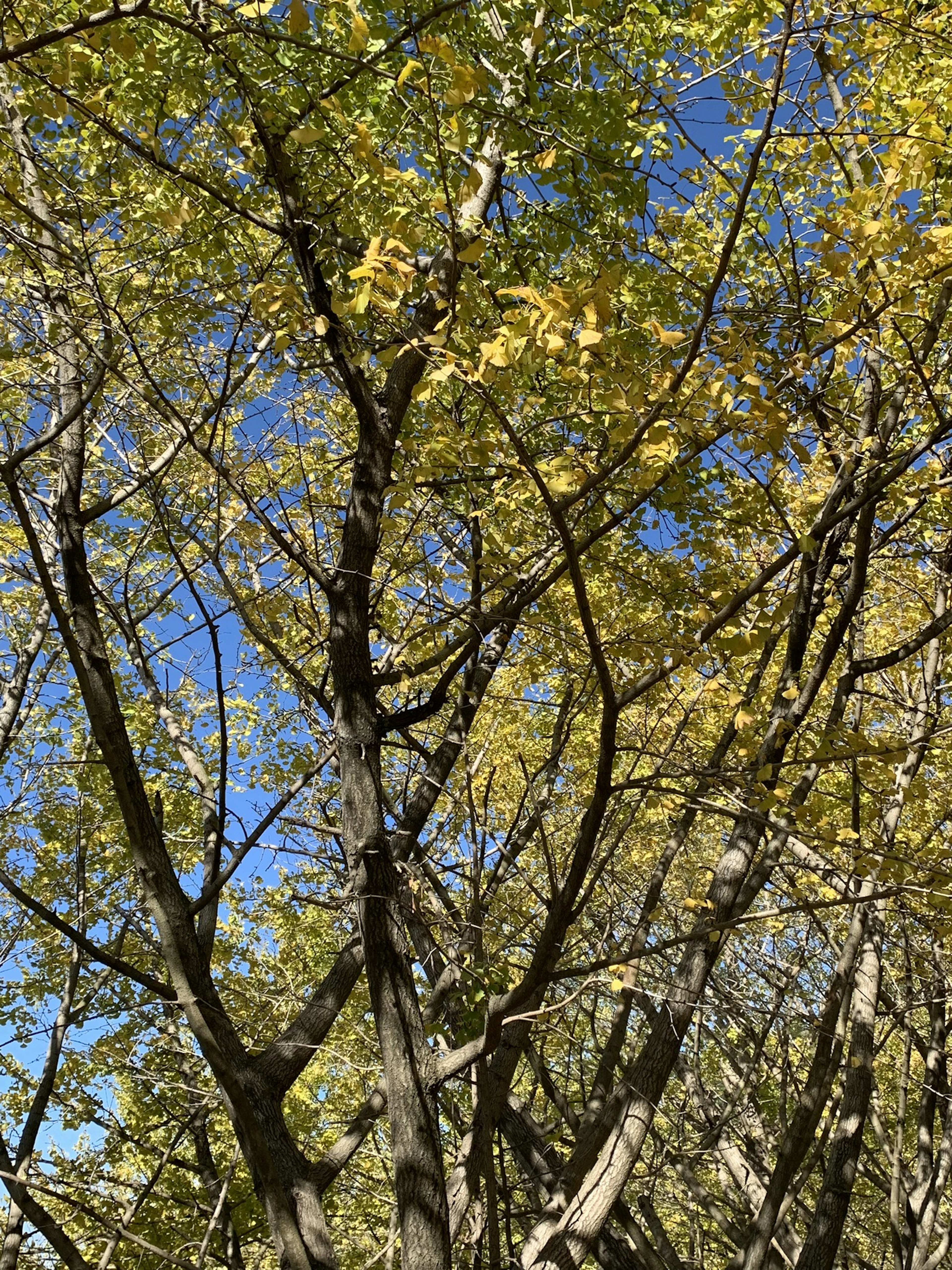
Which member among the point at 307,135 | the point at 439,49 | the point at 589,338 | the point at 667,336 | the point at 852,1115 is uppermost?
the point at 307,135

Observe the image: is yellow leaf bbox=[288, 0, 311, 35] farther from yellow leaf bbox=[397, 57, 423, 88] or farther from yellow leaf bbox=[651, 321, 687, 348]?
yellow leaf bbox=[651, 321, 687, 348]

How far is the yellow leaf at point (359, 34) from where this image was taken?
185 cm

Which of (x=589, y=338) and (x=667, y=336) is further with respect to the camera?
(x=667, y=336)

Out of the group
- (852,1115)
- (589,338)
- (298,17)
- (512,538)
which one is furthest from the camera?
(852,1115)

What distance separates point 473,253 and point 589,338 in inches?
12.1

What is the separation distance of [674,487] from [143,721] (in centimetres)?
655

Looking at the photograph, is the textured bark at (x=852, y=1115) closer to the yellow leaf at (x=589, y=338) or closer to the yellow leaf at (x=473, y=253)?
the yellow leaf at (x=589, y=338)

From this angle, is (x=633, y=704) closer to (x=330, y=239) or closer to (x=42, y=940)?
(x=330, y=239)

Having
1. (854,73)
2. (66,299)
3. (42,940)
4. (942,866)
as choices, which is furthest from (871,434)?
(42,940)

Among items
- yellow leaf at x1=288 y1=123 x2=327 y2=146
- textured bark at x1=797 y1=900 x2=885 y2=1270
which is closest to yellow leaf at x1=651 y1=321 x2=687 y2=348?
yellow leaf at x1=288 y1=123 x2=327 y2=146

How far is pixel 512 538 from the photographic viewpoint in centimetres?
301

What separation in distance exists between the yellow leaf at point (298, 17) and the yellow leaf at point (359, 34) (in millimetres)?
93

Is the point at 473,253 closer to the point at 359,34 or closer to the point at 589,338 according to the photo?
the point at 589,338

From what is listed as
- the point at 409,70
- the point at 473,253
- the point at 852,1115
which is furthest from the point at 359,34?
the point at 852,1115
